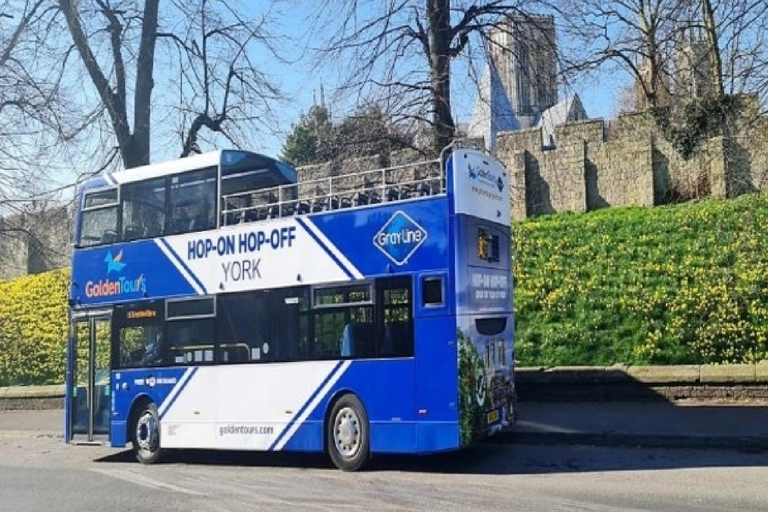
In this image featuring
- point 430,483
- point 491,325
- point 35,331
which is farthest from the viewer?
point 35,331

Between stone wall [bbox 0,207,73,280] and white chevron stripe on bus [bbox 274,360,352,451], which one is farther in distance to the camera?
stone wall [bbox 0,207,73,280]

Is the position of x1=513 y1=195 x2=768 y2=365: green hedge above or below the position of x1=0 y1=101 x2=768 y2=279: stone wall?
below

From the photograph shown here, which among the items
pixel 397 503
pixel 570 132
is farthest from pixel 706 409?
pixel 570 132

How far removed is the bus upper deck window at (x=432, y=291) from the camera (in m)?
10.0

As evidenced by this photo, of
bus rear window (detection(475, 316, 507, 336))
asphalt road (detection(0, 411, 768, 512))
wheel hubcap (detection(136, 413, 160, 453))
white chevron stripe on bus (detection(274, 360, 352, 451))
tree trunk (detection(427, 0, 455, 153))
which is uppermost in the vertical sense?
tree trunk (detection(427, 0, 455, 153))

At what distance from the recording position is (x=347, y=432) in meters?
10.7

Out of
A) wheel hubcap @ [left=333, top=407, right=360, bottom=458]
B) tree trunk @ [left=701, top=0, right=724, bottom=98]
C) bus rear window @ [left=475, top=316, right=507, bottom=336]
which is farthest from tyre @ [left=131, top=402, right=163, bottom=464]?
tree trunk @ [left=701, top=0, right=724, bottom=98]

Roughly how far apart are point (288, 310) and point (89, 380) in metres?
4.53

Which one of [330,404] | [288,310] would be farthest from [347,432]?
[288,310]

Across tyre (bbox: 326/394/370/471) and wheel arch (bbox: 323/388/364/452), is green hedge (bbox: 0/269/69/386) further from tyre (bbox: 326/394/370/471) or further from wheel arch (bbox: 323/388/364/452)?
tyre (bbox: 326/394/370/471)

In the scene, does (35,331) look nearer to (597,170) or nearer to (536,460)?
(597,170)

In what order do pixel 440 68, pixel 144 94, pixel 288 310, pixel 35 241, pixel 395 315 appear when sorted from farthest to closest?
pixel 35 241 < pixel 144 94 < pixel 440 68 < pixel 288 310 < pixel 395 315

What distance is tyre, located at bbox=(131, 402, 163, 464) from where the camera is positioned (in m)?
12.9

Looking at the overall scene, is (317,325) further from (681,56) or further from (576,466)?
(681,56)
